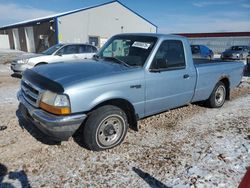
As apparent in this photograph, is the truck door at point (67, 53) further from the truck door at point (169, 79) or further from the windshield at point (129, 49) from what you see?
the truck door at point (169, 79)

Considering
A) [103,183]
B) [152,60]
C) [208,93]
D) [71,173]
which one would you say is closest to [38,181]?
[71,173]

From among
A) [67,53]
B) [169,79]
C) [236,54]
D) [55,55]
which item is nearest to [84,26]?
[236,54]

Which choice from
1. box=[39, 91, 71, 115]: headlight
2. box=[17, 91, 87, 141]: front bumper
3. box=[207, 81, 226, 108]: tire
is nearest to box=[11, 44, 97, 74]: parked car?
box=[207, 81, 226, 108]: tire

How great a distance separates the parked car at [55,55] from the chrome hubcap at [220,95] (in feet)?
22.9

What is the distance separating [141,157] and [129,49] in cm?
211

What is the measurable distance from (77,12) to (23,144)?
2340 centimetres

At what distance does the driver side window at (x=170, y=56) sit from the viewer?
172 inches

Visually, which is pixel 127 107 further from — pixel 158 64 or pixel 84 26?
pixel 84 26

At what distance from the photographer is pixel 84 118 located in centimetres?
359

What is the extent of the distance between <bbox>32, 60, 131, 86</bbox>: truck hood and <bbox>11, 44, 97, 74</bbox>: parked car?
665 centimetres

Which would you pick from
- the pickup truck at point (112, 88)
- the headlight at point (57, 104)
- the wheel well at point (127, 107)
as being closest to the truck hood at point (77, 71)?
the pickup truck at point (112, 88)

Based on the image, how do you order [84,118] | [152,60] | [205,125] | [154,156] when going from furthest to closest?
[205,125] < [152,60] < [154,156] < [84,118]

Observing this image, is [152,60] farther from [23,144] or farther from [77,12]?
[77,12]

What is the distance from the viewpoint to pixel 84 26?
26141 mm
